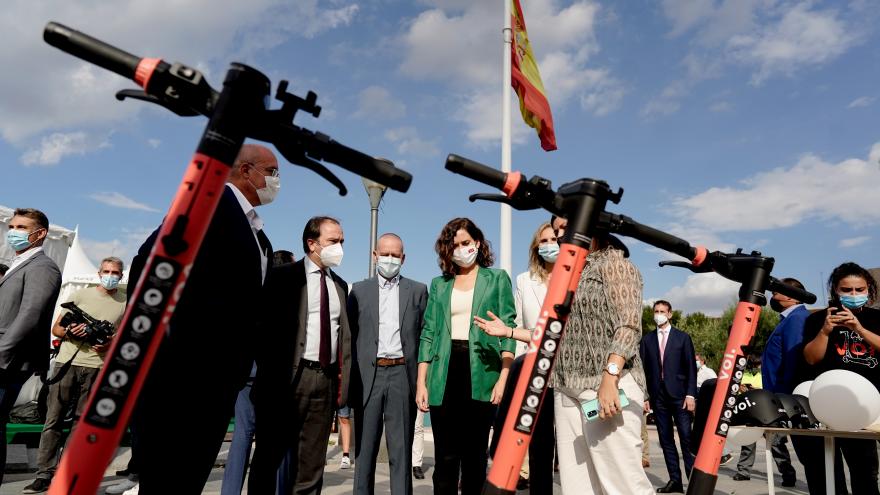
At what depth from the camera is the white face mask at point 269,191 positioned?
3.30m

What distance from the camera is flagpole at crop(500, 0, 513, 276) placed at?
33.7ft

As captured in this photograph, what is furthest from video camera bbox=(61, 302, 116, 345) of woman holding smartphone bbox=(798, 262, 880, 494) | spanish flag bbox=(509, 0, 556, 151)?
spanish flag bbox=(509, 0, 556, 151)

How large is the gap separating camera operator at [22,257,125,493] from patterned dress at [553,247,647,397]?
5.43m

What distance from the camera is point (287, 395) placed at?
13.9 ft

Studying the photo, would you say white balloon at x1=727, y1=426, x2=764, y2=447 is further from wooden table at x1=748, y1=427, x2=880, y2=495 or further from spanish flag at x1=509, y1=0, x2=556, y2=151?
spanish flag at x1=509, y1=0, x2=556, y2=151

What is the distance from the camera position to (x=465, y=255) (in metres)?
4.80

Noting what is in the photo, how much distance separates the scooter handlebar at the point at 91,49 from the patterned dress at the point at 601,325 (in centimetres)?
258

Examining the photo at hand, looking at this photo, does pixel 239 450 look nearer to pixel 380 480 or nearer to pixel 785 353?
pixel 380 480

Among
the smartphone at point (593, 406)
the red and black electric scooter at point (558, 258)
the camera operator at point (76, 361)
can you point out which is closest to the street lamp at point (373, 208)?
the camera operator at point (76, 361)

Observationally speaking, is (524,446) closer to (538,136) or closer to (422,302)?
(422,302)

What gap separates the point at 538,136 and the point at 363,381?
9.13 m

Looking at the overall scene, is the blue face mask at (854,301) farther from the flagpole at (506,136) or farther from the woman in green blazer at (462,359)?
the flagpole at (506,136)

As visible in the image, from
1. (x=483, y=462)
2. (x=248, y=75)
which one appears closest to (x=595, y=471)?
(x=483, y=462)

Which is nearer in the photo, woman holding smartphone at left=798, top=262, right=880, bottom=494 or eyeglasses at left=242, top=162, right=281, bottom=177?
eyeglasses at left=242, top=162, right=281, bottom=177
